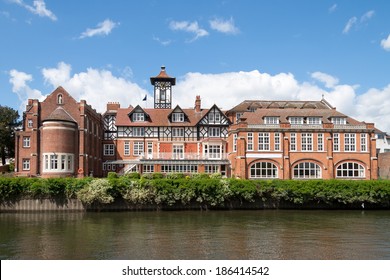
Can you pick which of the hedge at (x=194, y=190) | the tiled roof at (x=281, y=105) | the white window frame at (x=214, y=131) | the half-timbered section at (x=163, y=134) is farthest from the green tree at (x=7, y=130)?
the tiled roof at (x=281, y=105)

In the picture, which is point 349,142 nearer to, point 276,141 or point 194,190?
point 276,141

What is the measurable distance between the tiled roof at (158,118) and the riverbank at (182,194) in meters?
15.6

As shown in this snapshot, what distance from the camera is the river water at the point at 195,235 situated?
68.3 feet

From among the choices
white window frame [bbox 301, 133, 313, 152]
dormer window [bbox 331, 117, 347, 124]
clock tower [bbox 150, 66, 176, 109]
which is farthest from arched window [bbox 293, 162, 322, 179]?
clock tower [bbox 150, 66, 176, 109]

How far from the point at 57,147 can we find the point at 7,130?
2335 centimetres

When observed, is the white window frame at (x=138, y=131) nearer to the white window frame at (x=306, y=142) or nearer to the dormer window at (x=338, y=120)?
the white window frame at (x=306, y=142)

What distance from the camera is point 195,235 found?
26.0m

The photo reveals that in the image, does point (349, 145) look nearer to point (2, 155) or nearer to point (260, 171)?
point (260, 171)

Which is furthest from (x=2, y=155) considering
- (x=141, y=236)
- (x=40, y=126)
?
(x=141, y=236)

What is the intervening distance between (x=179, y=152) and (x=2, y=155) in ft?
105

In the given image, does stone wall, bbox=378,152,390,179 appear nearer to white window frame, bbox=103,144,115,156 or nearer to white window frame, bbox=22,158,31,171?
white window frame, bbox=103,144,115,156

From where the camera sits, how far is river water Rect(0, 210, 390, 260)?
20828 mm

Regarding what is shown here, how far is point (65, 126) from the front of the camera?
47031 mm

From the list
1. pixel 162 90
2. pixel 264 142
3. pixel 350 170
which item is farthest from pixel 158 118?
pixel 350 170
